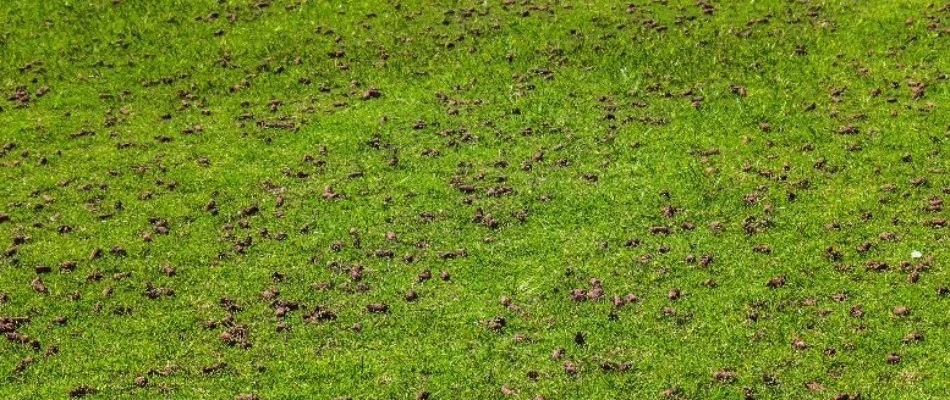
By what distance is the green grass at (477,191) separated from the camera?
612 inches

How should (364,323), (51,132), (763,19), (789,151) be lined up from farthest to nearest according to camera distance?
(763,19) → (51,132) → (789,151) → (364,323)

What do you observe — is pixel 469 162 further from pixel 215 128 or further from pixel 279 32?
pixel 279 32

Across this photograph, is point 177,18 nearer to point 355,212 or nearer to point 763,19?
point 355,212

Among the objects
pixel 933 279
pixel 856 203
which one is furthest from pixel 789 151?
pixel 933 279

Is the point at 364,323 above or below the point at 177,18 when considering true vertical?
below

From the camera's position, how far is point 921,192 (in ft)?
62.2

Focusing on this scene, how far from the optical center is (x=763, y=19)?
2555 centimetres

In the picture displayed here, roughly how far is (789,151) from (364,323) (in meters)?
9.59

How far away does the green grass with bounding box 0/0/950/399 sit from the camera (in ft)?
51.0

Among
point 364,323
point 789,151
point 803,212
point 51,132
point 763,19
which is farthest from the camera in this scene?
point 763,19

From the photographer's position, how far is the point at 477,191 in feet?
65.4

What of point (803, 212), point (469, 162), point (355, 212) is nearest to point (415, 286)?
point (355, 212)

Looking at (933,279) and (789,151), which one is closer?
(933,279)

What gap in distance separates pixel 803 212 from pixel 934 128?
4390mm
